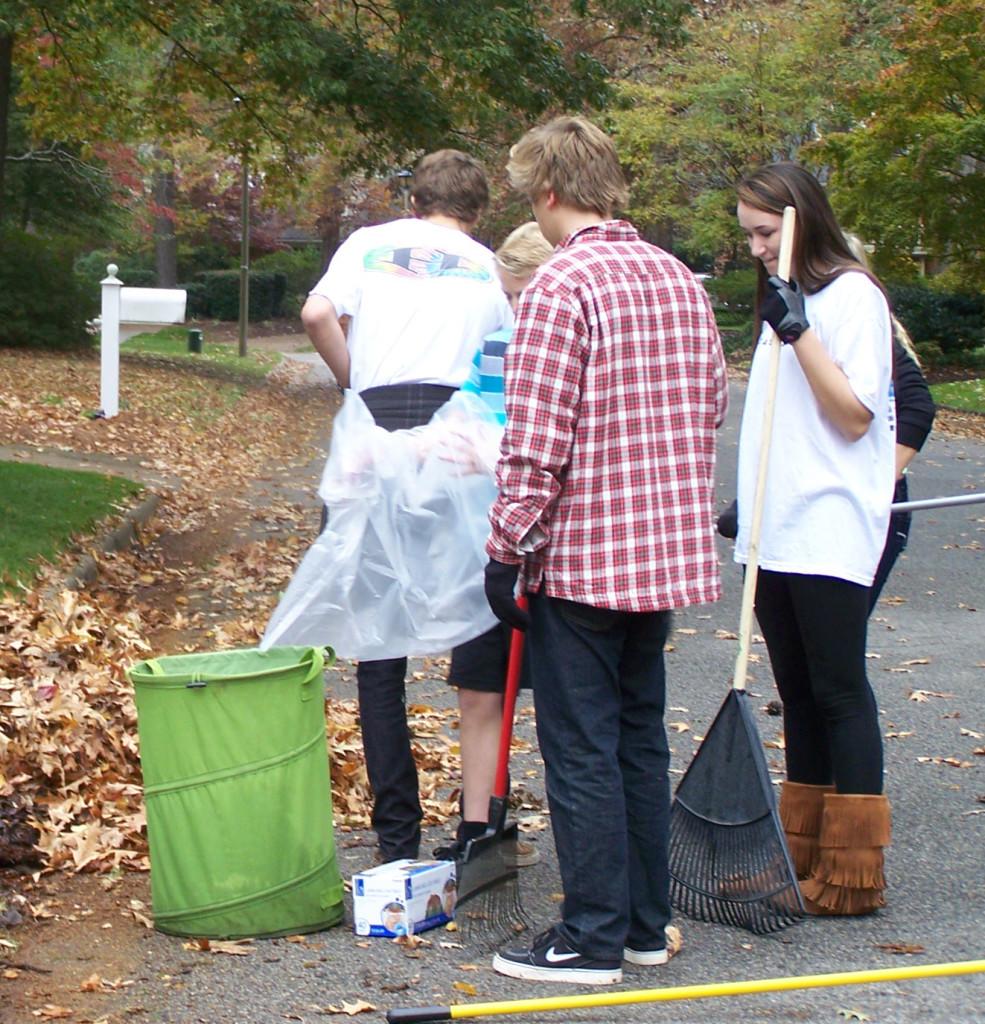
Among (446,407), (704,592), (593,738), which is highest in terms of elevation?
(446,407)

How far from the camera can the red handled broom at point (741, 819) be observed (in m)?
3.95

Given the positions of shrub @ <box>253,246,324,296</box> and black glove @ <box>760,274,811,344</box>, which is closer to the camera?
black glove @ <box>760,274,811,344</box>

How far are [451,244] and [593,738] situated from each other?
1.59 metres

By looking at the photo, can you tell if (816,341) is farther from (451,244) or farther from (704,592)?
(451,244)

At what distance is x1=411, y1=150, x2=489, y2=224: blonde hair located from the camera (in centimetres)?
455

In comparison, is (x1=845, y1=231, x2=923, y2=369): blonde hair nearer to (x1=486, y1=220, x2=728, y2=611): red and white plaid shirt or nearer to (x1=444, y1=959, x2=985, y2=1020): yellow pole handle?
(x1=486, y1=220, x2=728, y2=611): red and white plaid shirt

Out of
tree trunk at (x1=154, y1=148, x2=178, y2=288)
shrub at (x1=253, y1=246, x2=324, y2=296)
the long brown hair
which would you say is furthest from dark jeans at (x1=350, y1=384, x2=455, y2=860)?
shrub at (x1=253, y1=246, x2=324, y2=296)

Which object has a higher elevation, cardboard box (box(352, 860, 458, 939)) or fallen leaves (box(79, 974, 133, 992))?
cardboard box (box(352, 860, 458, 939))

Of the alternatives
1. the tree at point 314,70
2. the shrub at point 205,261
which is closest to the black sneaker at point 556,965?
the tree at point 314,70

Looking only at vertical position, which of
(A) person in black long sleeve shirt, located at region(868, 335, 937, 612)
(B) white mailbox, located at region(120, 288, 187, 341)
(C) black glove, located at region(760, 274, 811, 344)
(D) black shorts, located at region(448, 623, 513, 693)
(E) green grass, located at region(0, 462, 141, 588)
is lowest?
(E) green grass, located at region(0, 462, 141, 588)

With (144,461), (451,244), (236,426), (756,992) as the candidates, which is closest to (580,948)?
(756,992)

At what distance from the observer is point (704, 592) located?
12.0ft

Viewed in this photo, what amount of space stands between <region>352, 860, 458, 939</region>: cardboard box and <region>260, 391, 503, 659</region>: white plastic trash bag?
0.56 meters

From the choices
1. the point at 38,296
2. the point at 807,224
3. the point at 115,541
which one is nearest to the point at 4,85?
the point at 38,296
